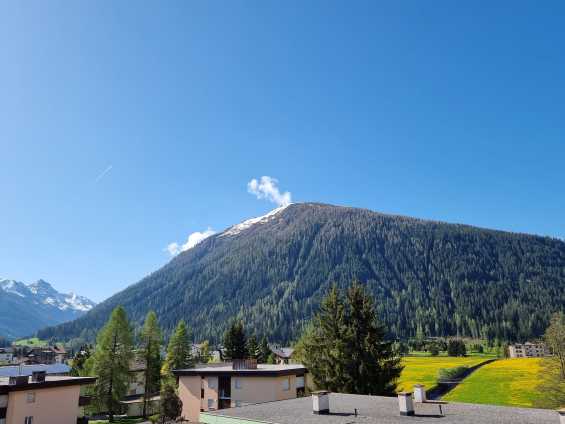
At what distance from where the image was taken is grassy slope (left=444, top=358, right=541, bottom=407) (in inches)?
2538

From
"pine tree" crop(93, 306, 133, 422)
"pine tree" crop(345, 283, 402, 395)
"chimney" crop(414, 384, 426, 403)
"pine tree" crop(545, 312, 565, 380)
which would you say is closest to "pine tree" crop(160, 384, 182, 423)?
"pine tree" crop(93, 306, 133, 422)

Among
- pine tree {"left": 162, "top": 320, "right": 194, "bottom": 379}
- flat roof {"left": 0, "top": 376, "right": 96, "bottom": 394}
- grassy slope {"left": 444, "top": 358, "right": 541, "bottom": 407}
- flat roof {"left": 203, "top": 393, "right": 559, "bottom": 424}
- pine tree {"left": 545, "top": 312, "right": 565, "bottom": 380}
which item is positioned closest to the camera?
flat roof {"left": 203, "top": 393, "right": 559, "bottom": 424}

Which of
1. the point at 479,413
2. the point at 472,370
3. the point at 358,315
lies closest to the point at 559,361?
the point at 358,315

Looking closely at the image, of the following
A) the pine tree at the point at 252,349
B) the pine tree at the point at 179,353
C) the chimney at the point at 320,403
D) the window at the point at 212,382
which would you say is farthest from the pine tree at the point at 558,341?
the pine tree at the point at 179,353

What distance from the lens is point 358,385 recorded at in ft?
146

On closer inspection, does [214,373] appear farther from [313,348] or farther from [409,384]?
[409,384]

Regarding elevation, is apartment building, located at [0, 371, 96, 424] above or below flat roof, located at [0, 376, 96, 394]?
below

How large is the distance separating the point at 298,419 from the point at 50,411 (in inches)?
1197

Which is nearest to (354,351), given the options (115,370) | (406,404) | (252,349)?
(406,404)

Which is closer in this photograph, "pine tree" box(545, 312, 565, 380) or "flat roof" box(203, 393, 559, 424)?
"flat roof" box(203, 393, 559, 424)

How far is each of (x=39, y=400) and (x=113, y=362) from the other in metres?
25.7

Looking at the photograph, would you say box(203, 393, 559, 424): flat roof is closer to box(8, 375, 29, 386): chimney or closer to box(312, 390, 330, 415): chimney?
box(312, 390, 330, 415): chimney

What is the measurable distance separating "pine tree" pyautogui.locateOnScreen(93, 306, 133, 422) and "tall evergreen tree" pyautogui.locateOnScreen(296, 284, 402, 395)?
31.5 m

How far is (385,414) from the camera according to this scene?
72.1 ft
